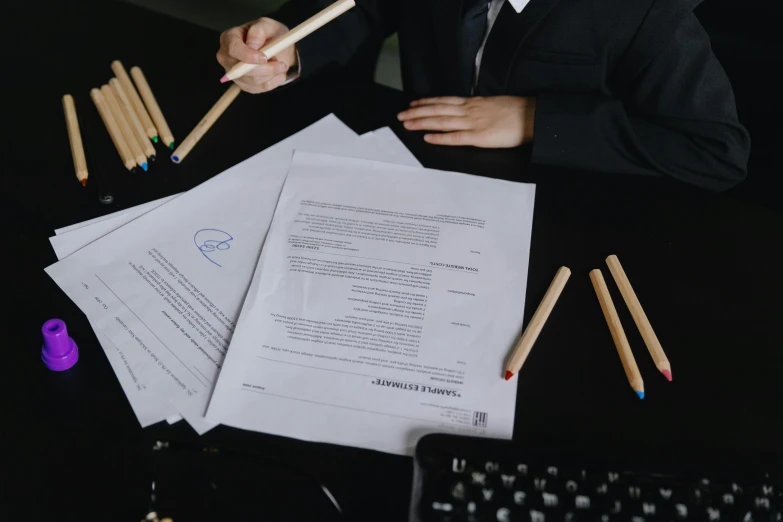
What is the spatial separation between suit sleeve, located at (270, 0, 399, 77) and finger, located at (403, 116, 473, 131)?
0.46ft

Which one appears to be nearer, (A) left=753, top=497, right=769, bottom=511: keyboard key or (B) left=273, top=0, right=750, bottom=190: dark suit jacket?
(A) left=753, top=497, right=769, bottom=511: keyboard key

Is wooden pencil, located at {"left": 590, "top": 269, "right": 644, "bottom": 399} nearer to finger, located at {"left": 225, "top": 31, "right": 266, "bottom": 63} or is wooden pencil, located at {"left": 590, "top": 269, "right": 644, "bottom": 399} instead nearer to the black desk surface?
the black desk surface

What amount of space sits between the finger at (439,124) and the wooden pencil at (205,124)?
8.3 inches

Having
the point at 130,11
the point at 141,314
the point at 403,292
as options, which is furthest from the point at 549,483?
the point at 130,11

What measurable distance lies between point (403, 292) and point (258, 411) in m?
0.17

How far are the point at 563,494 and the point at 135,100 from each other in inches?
25.0

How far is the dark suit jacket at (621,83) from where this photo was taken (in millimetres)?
748

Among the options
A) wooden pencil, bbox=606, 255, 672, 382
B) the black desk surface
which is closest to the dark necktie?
the black desk surface

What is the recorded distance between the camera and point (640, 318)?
0.64 m

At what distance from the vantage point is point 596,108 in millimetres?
773

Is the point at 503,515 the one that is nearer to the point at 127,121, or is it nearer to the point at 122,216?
the point at 122,216

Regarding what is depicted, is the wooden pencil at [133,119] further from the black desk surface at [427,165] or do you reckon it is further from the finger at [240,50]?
the finger at [240,50]

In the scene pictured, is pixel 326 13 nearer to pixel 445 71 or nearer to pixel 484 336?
pixel 445 71

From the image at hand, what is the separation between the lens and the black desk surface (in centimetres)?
55
